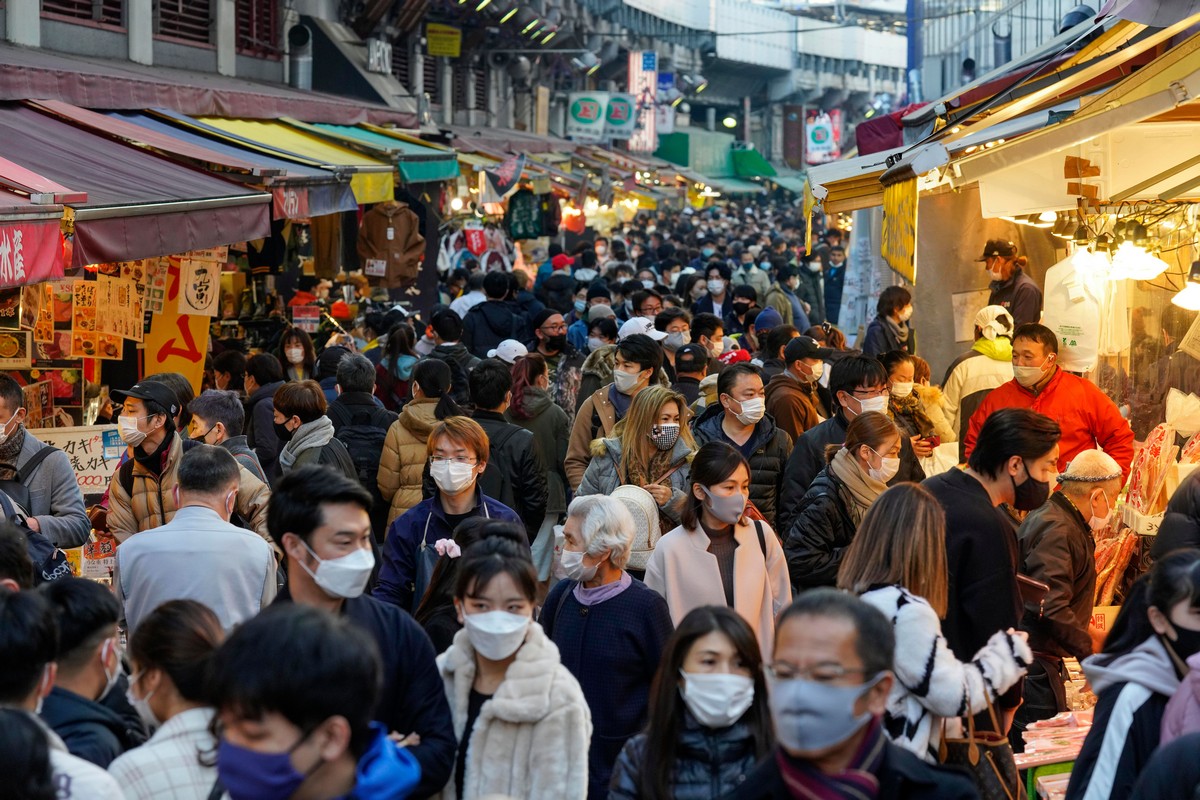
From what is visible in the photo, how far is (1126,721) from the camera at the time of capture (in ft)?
12.2

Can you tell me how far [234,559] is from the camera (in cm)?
515

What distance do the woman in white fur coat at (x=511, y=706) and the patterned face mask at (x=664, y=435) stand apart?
3122 millimetres

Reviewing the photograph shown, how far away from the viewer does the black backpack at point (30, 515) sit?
6090 mm

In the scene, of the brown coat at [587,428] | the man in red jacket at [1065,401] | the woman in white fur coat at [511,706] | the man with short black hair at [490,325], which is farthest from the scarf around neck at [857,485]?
the man with short black hair at [490,325]

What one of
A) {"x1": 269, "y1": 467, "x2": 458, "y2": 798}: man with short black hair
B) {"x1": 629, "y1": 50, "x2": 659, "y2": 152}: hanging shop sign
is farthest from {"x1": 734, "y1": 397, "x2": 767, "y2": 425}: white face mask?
{"x1": 629, "y1": 50, "x2": 659, "y2": 152}: hanging shop sign

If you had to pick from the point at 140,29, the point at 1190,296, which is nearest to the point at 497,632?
the point at 1190,296

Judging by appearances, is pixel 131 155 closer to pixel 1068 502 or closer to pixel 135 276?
pixel 135 276

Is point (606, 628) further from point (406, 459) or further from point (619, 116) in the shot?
point (619, 116)

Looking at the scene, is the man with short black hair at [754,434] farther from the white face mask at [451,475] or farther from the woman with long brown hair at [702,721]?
the woman with long brown hair at [702,721]

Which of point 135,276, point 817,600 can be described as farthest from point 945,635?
point 135,276

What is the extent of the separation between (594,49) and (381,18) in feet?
68.7

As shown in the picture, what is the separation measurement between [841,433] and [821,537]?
1159 millimetres

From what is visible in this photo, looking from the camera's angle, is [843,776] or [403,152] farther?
[403,152]

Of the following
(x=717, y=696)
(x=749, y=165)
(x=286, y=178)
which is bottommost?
(x=717, y=696)
